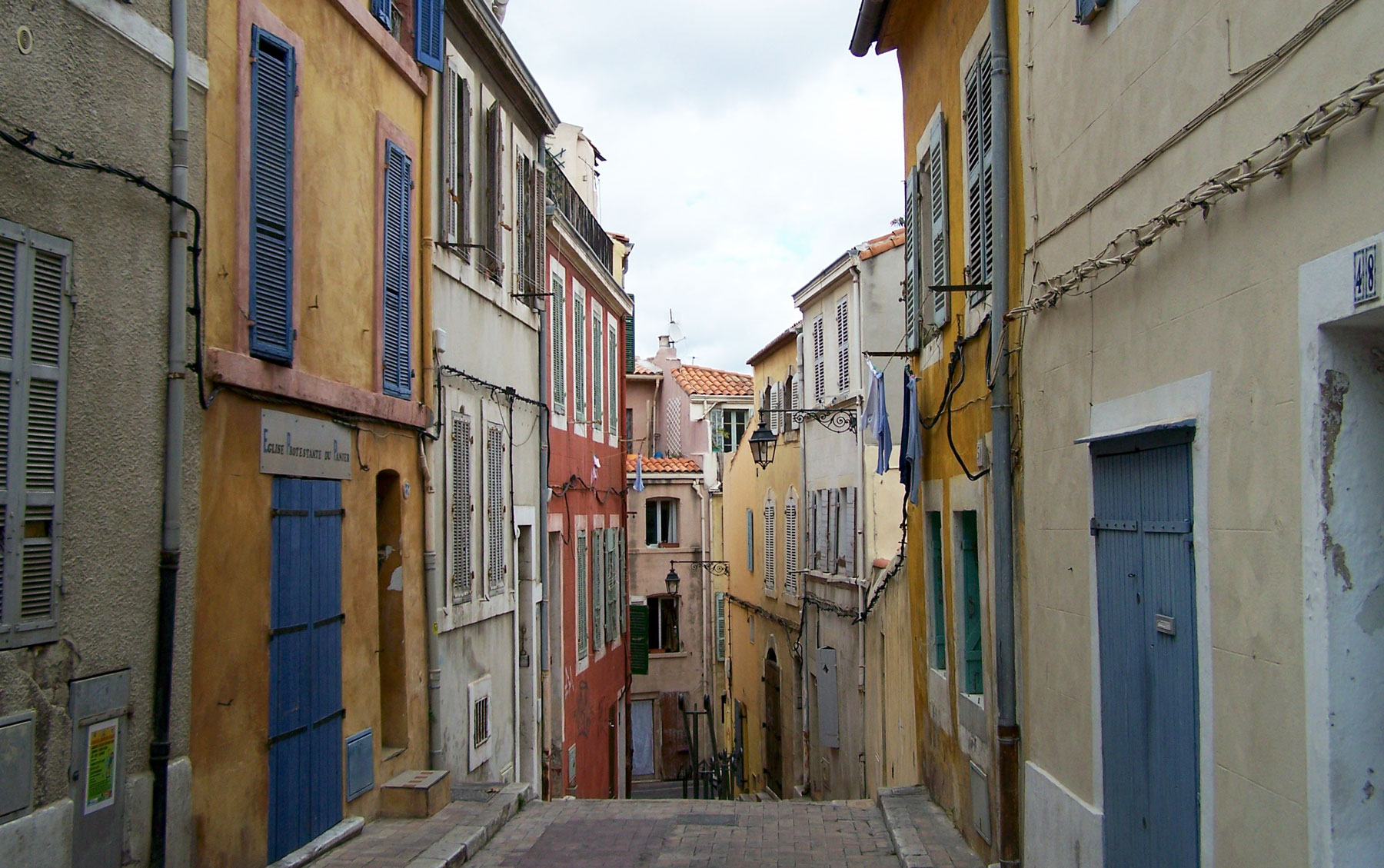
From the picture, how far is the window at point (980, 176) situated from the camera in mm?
8758

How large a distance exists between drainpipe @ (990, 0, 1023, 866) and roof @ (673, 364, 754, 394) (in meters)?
28.4

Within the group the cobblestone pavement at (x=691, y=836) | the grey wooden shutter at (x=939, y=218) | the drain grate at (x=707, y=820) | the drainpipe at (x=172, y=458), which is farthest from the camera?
the drain grate at (x=707, y=820)

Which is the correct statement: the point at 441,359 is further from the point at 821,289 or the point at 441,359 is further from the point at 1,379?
the point at 821,289

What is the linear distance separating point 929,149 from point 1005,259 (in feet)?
10.2

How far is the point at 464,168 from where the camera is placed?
1301 cm

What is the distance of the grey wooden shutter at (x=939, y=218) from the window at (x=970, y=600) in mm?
1754

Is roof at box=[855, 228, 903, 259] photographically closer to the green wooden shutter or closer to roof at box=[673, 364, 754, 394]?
the green wooden shutter

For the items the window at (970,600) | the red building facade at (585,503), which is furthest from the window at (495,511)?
the window at (970,600)

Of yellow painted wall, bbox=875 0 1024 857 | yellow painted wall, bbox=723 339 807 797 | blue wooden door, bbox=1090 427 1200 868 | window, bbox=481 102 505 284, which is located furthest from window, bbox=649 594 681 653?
blue wooden door, bbox=1090 427 1200 868

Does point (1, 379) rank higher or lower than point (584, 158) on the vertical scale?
lower

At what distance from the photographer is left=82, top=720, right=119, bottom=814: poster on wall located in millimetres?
6262

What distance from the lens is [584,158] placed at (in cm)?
2539

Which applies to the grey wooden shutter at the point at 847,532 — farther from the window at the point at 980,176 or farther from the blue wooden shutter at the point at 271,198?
the blue wooden shutter at the point at 271,198

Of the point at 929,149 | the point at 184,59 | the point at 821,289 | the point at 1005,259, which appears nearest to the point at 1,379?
the point at 184,59
